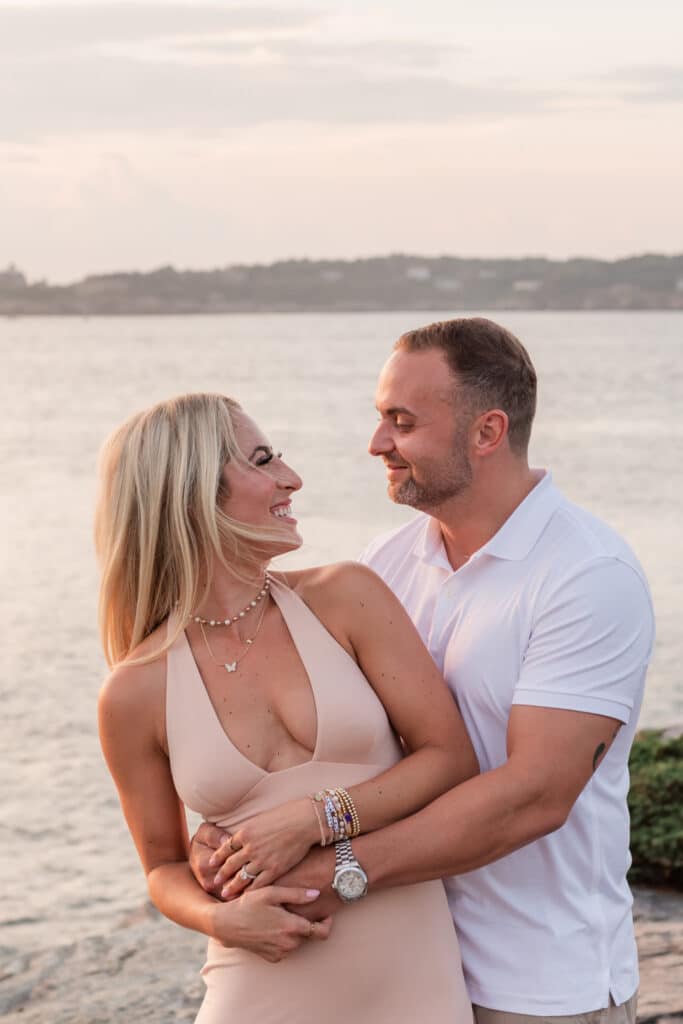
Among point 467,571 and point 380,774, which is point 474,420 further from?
point 380,774

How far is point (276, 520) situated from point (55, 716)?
11.3 meters

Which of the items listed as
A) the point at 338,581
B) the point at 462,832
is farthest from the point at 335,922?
the point at 338,581

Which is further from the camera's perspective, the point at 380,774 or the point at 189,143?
the point at 189,143

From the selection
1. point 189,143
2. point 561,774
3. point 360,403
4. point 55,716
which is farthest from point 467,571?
point 189,143

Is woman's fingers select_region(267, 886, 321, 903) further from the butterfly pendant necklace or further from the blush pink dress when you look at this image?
the butterfly pendant necklace

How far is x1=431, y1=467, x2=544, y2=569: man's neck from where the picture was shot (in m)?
3.03

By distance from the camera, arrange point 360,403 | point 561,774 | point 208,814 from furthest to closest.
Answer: point 360,403
point 208,814
point 561,774

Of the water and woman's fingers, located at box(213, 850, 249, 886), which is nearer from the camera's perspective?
woman's fingers, located at box(213, 850, 249, 886)

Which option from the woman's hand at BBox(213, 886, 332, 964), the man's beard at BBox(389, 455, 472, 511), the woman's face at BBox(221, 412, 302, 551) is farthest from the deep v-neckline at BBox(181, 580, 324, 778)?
the man's beard at BBox(389, 455, 472, 511)

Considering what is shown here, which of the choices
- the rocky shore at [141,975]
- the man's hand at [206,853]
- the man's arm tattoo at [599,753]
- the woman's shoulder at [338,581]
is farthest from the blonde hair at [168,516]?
the rocky shore at [141,975]

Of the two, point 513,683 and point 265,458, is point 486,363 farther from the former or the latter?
point 513,683

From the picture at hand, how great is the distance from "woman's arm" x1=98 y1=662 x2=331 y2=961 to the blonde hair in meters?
0.08

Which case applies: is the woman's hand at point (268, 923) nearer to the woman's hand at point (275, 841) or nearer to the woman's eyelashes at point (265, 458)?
the woman's hand at point (275, 841)

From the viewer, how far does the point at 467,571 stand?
9.83ft
